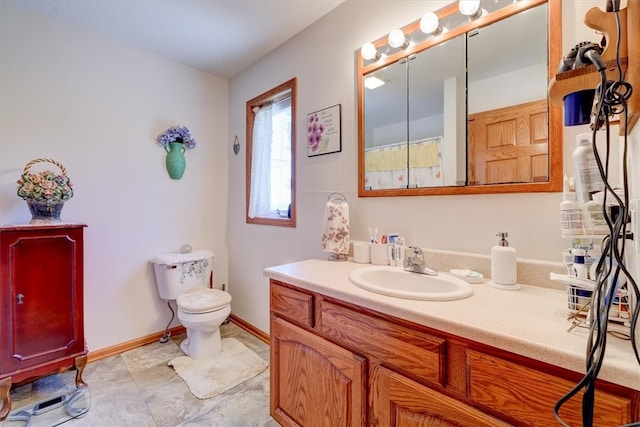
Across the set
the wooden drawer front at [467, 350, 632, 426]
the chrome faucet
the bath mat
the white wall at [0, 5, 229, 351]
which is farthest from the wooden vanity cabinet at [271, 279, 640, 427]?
the white wall at [0, 5, 229, 351]

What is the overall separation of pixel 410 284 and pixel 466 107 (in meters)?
0.84

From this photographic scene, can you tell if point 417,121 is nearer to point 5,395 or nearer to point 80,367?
point 80,367

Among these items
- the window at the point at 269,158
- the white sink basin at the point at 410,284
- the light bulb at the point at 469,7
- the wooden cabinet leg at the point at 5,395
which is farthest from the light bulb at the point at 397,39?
the wooden cabinet leg at the point at 5,395

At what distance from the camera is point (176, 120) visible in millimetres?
2465

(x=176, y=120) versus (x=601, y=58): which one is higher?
(x=176, y=120)

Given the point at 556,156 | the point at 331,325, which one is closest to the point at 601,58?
the point at 556,156

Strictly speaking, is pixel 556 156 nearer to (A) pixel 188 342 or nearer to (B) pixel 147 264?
(A) pixel 188 342

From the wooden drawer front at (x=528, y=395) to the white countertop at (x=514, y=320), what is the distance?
0.16 feet

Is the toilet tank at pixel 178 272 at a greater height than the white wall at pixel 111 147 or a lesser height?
lesser

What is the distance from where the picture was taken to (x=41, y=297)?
1578 millimetres

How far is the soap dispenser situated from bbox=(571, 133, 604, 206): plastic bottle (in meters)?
0.31

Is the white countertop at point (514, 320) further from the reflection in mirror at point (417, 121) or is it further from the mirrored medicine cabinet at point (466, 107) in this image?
the reflection in mirror at point (417, 121)

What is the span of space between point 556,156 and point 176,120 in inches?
104

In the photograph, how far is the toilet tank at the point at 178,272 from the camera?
2219mm
